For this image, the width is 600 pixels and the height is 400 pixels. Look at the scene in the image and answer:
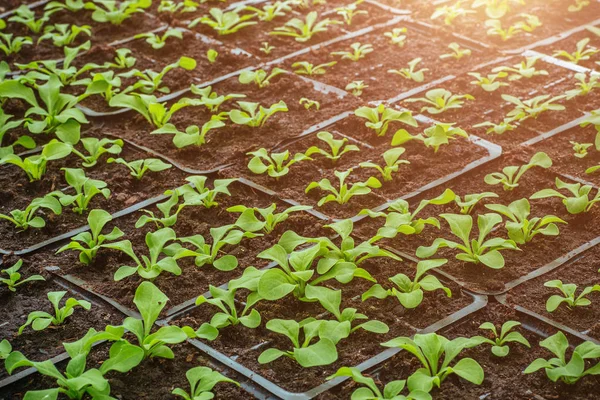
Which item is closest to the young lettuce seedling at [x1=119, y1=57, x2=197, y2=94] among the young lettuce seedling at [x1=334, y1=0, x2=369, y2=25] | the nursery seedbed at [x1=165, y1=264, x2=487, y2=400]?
the young lettuce seedling at [x1=334, y1=0, x2=369, y2=25]

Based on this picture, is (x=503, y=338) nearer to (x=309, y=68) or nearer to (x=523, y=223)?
(x=523, y=223)

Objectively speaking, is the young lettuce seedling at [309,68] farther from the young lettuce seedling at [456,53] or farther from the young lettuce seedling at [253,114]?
the young lettuce seedling at [456,53]

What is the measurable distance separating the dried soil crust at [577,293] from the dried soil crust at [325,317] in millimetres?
149

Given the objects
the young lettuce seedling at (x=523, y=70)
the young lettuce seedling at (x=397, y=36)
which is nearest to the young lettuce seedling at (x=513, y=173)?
the young lettuce seedling at (x=523, y=70)

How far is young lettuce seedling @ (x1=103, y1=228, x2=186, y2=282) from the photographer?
2.14 m

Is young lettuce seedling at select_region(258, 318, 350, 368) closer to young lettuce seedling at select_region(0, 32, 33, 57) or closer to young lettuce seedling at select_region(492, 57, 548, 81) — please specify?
young lettuce seedling at select_region(492, 57, 548, 81)

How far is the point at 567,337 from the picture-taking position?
1.98m

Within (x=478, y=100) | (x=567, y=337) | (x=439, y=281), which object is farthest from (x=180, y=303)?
(x=478, y=100)

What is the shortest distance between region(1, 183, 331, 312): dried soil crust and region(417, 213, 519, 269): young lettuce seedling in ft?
1.15

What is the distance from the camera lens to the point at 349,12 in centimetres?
373

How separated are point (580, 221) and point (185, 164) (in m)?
1.25

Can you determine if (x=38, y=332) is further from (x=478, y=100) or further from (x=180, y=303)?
(x=478, y=100)

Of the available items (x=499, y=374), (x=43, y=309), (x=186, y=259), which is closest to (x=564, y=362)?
(x=499, y=374)

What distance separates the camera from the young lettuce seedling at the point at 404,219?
2.24 m
